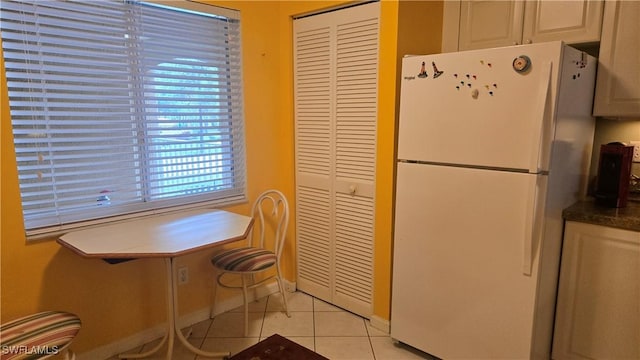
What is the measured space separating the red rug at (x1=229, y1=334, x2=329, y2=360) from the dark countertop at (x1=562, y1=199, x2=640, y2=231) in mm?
1528

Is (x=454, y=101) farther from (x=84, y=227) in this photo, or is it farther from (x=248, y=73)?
(x=84, y=227)

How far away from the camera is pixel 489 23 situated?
2285mm

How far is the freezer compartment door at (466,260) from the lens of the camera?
1791mm

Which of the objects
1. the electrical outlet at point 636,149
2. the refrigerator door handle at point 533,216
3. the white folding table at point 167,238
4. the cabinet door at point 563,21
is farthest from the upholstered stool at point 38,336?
the electrical outlet at point 636,149

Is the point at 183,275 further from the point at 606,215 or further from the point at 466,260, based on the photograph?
the point at 606,215

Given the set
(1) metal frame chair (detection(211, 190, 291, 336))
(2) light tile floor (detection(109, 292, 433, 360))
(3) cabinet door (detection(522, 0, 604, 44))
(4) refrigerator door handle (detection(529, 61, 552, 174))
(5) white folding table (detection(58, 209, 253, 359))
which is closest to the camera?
(4) refrigerator door handle (detection(529, 61, 552, 174))

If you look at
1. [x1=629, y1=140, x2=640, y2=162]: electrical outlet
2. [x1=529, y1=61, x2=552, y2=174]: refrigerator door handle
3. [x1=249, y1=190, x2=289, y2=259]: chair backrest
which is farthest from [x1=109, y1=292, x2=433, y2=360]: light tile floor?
[x1=629, y1=140, x2=640, y2=162]: electrical outlet

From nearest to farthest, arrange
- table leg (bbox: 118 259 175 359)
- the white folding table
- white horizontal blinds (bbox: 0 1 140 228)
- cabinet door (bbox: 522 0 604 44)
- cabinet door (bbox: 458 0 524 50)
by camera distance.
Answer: the white folding table, white horizontal blinds (bbox: 0 1 140 228), cabinet door (bbox: 522 0 604 44), table leg (bbox: 118 259 175 359), cabinet door (bbox: 458 0 524 50)

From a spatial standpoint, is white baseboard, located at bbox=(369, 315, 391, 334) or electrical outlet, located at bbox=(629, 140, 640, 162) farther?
white baseboard, located at bbox=(369, 315, 391, 334)

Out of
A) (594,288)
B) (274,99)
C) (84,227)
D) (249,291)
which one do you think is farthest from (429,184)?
(84,227)

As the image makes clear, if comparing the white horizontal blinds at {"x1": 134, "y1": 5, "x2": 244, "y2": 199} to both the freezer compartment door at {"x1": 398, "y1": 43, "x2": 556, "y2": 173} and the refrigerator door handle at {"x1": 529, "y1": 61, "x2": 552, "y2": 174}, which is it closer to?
the freezer compartment door at {"x1": 398, "y1": 43, "x2": 556, "y2": 173}

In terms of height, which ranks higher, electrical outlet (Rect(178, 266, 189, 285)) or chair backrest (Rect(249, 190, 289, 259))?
chair backrest (Rect(249, 190, 289, 259))

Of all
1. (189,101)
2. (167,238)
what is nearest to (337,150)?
(189,101)

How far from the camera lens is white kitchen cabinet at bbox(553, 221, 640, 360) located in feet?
5.91
